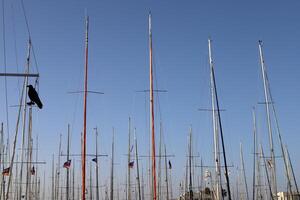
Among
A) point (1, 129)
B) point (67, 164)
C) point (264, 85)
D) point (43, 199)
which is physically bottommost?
point (43, 199)

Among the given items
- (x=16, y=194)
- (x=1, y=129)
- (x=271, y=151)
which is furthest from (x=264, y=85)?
(x=16, y=194)

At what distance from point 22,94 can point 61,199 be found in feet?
138

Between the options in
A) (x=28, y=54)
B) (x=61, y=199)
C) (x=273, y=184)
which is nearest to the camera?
(x=28, y=54)

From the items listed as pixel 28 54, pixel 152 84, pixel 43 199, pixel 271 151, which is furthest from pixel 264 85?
pixel 43 199

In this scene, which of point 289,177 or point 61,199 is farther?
point 61,199

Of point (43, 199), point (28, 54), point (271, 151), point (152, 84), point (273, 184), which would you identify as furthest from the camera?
point (43, 199)

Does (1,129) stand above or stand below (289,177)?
above

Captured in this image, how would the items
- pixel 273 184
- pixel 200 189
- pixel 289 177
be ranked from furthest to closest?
1. pixel 200 189
2. pixel 273 184
3. pixel 289 177

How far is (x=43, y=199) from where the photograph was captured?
267ft

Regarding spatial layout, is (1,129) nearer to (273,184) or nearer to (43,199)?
(273,184)

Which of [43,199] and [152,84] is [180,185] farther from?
[152,84]

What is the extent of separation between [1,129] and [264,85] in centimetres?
2720

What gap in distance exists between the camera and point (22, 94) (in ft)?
110

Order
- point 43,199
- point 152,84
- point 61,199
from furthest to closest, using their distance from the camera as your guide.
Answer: point 43,199 < point 61,199 < point 152,84
